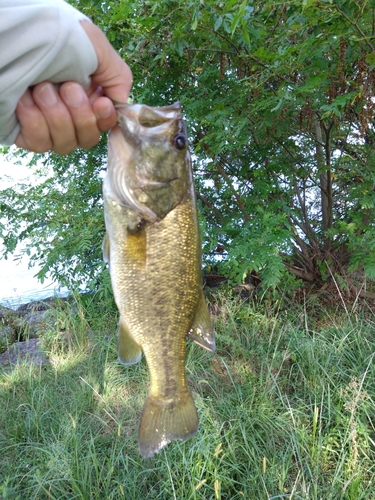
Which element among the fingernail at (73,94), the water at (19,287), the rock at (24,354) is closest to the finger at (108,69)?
the fingernail at (73,94)

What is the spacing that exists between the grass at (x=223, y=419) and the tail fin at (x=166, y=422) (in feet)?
2.81

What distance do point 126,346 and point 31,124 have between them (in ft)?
3.15

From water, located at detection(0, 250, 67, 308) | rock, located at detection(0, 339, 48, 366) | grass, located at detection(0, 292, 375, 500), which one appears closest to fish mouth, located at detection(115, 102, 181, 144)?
grass, located at detection(0, 292, 375, 500)

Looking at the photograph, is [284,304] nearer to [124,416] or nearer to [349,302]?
[349,302]

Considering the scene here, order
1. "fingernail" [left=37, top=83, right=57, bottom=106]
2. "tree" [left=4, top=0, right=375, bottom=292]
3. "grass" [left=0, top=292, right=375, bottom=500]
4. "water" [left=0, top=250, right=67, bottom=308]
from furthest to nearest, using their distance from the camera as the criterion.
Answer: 1. "water" [left=0, top=250, right=67, bottom=308]
2. "tree" [left=4, top=0, right=375, bottom=292]
3. "grass" [left=0, top=292, right=375, bottom=500]
4. "fingernail" [left=37, top=83, right=57, bottom=106]

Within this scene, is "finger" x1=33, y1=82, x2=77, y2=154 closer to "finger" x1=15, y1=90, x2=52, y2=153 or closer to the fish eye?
"finger" x1=15, y1=90, x2=52, y2=153

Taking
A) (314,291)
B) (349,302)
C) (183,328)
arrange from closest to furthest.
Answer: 1. (183,328)
2. (349,302)
3. (314,291)

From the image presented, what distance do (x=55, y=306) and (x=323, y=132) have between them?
14.1 feet

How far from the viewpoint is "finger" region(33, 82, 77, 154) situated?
1474 mm

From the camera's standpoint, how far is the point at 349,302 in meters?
5.20

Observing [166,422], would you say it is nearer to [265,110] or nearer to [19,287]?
[265,110]

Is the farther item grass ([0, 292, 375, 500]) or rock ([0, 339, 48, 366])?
rock ([0, 339, 48, 366])

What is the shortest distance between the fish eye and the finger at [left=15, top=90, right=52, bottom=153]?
0.49 metres

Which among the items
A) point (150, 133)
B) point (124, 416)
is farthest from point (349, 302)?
point (150, 133)
